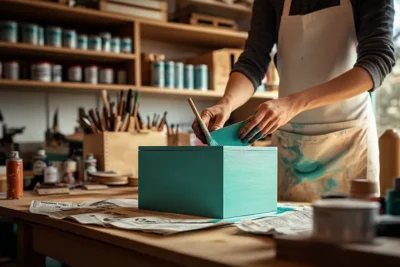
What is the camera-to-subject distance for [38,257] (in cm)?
125

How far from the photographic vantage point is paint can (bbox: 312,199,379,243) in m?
0.60

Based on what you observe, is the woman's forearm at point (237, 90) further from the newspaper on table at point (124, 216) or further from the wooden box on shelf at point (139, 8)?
the wooden box on shelf at point (139, 8)

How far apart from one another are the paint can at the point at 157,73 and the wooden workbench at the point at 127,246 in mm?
1858

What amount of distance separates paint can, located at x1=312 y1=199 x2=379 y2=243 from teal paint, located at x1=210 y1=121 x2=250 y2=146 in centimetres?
52

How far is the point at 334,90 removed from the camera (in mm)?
1247

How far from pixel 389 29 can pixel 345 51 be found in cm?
18

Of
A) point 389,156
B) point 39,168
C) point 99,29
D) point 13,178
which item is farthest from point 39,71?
point 389,156

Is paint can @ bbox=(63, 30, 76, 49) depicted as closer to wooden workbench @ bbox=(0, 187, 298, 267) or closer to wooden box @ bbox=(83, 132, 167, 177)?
wooden box @ bbox=(83, 132, 167, 177)

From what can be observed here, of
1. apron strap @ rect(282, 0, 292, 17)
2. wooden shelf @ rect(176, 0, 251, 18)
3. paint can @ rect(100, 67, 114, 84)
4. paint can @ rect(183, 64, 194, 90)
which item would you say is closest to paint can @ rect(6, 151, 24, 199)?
apron strap @ rect(282, 0, 292, 17)

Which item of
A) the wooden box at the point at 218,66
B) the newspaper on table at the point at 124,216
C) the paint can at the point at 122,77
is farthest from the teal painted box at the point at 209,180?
the wooden box at the point at 218,66

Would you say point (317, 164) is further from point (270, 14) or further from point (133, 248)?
point (133, 248)

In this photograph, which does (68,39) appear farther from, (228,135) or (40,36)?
(228,135)

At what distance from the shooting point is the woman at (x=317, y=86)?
1.26 m

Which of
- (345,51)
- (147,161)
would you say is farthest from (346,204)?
(345,51)
